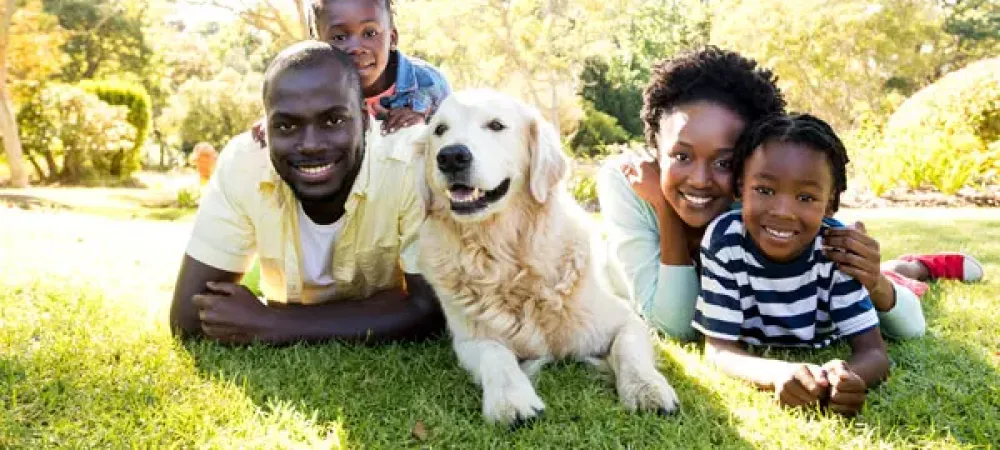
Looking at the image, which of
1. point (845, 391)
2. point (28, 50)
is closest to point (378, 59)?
point (845, 391)

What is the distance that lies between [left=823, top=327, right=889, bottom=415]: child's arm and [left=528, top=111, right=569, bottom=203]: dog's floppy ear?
45.8 inches

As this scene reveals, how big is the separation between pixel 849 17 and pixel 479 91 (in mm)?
19304

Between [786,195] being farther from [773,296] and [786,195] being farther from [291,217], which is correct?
[291,217]

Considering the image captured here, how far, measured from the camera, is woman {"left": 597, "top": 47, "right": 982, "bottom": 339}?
10.5ft

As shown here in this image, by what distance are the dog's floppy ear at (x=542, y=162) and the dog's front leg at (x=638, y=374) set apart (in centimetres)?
61

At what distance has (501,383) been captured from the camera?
2.56 meters

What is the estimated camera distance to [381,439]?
238cm

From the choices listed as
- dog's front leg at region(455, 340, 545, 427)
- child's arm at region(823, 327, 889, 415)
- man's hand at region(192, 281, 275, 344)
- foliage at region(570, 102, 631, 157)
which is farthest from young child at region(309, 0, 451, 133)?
foliage at region(570, 102, 631, 157)

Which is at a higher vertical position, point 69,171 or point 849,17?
point 849,17

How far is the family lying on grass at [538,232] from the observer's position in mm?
2850

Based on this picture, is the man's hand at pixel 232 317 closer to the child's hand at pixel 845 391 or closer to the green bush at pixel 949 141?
the child's hand at pixel 845 391

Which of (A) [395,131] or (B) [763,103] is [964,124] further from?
(A) [395,131]

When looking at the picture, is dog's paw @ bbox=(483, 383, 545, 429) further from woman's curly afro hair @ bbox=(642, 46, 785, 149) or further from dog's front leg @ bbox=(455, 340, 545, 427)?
woman's curly afro hair @ bbox=(642, 46, 785, 149)

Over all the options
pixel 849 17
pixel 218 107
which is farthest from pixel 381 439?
pixel 218 107
